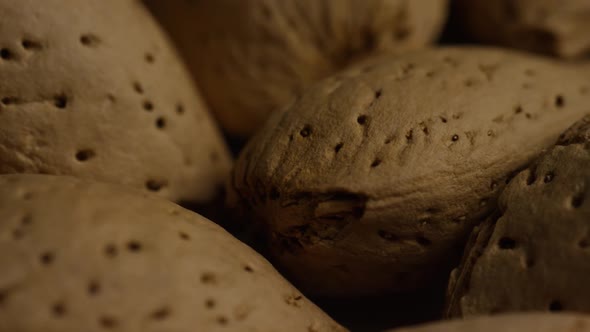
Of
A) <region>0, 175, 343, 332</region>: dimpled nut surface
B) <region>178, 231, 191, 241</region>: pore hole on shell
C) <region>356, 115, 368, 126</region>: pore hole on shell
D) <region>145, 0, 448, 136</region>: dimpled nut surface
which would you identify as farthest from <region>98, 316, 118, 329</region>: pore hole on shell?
<region>145, 0, 448, 136</region>: dimpled nut surface

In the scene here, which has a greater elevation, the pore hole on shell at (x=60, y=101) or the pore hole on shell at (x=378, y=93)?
the pore hole on shell at (x=378, y=93)

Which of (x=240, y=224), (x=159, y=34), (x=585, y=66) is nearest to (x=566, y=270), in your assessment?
(x=240, y=224)

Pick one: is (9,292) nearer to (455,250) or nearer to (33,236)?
(33,236)

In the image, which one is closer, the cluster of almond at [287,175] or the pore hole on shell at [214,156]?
the cluster of almond at [287,175]

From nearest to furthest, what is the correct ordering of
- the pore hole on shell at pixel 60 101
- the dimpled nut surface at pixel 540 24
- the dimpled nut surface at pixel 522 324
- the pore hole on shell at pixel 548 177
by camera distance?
the dimpled nut surface at pixel 522 324
the pore hole on shell at pixel 548 177
the pore hole on shell at pixel 60 101
the dimpled nut surface at pixel 540 24

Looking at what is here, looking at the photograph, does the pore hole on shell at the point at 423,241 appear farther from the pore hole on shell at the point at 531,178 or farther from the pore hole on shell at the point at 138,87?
the pore hole on shell at the point at 138,87

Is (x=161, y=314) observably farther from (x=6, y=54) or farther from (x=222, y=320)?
(x=6, y=54)

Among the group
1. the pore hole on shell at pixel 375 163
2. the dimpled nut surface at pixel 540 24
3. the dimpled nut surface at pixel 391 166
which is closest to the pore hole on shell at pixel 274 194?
the dimpled nut surface at pixel 391 166
